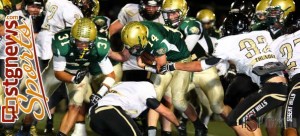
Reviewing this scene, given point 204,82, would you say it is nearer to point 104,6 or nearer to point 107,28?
point 107,28

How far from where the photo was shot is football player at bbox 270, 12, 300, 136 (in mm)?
6211

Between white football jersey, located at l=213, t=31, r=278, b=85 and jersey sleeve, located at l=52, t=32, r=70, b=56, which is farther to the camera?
jersey sleeve, located at l=52, t=32, r=70, b=56

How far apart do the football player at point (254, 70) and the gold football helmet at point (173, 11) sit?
4.22 feet

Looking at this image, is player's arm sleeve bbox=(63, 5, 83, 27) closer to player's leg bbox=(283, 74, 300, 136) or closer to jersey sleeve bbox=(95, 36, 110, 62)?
jersey sleeve bbox=(95, 36, 110, 62)

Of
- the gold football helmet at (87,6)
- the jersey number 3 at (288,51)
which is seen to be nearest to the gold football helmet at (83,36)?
the gold football helmet at (87,6)

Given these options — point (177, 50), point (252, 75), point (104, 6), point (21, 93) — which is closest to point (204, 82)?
point (177, 50)

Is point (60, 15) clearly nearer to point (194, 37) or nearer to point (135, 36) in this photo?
point (194, 37)

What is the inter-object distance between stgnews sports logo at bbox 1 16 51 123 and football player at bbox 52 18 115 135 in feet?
1.30

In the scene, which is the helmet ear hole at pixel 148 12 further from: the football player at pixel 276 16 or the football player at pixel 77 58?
the football player at pixel 276 16

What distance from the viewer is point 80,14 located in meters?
8.38

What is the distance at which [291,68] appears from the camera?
6395 millimetres

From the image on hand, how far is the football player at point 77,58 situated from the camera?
6.88 metres

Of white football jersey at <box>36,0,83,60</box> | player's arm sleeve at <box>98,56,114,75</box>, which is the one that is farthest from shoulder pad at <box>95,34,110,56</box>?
white football jersey at <box>36,0,83,60</box>

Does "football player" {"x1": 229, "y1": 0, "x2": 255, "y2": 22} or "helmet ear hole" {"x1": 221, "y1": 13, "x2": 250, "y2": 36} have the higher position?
"helmet ear hole" {"x1": 221, "y1": 13, "x2": 250, "y2": 36}
